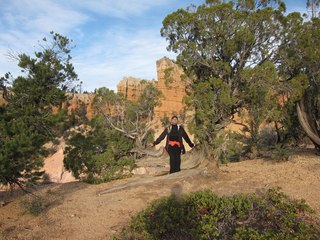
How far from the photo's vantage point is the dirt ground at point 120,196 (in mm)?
5730

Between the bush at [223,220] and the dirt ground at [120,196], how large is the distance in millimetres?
607

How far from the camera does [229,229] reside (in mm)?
4633

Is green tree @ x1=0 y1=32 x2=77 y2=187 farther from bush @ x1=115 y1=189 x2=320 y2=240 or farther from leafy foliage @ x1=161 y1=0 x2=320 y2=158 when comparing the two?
leafy foliage @ x1=161 y1=0 x2=320 y2=158

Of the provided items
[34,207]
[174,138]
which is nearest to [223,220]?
[174,138]

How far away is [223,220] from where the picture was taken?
4812 millimetres

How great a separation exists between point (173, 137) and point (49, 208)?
350cm

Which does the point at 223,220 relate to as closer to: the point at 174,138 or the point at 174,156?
the point at 174,138

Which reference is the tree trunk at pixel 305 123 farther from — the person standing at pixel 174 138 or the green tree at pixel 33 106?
the green tree at pixel 33 106

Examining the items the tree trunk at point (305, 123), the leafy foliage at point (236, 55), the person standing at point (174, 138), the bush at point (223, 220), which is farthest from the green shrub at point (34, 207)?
the tree trunk at point (305, 123)

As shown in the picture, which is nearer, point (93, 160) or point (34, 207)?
point (34, 207)

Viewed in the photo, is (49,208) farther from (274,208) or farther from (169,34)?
(169,34)

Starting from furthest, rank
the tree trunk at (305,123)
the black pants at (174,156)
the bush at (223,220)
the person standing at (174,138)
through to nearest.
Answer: the tree trunk at (305,123)
the black pants at (174,156)
the person standing at (174,138)
the bush at (223,220)

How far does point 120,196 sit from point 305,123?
736 cm

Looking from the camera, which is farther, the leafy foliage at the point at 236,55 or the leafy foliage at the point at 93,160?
the leafy foliage at the point at 93,160
